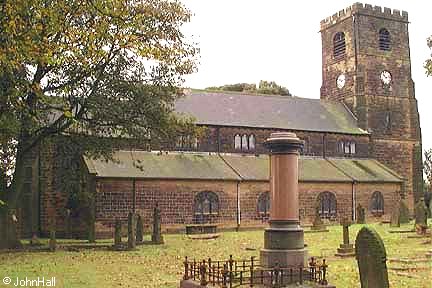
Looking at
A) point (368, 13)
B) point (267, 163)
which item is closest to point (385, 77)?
point (368, 13)

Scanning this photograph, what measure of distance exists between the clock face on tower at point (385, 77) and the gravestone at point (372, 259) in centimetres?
3942

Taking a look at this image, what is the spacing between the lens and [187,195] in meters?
33.5

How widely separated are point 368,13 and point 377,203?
17.1 meters

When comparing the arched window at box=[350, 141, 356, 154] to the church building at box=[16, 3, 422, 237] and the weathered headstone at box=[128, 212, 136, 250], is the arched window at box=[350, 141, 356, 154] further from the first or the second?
the weathered headstone at box=[128, 212, 136, 250]

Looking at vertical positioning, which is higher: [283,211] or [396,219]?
[283,211]

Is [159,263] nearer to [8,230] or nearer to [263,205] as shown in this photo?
[8,230]

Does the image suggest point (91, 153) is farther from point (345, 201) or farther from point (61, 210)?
point (345, 201)

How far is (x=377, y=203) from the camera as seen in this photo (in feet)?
130

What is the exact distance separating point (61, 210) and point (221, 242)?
37.8ft

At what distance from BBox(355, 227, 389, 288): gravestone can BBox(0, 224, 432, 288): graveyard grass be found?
2.96 meters

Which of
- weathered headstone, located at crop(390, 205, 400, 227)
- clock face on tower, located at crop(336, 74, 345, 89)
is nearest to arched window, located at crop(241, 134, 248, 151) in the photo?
weathered headstone, located at crop(390, 205, 400, 227)

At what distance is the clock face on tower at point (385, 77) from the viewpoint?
47.4 meters

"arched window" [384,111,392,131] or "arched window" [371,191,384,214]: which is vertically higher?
"arched window" [384,111,392,131]

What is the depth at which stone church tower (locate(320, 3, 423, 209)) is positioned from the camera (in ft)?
150
